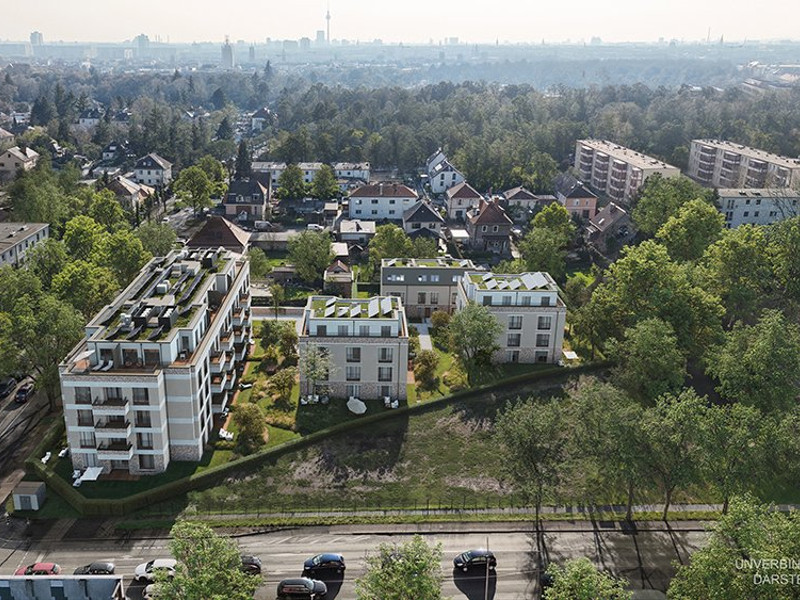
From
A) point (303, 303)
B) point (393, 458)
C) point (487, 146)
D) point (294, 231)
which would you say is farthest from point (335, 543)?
point (487, 146)

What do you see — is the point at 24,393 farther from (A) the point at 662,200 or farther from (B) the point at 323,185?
(A) the point at 662,200

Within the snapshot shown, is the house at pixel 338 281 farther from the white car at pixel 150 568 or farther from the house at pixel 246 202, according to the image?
the white car at pixel 150 568

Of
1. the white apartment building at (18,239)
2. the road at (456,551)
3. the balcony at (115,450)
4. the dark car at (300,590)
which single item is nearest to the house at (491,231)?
the white apartment building at (18,239)

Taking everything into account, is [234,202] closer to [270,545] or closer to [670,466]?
[270,545]

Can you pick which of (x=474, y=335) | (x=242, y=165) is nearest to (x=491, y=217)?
(x=474, y=335)

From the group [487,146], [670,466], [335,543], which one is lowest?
[335,543]

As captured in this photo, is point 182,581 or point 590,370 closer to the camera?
point 182,581
